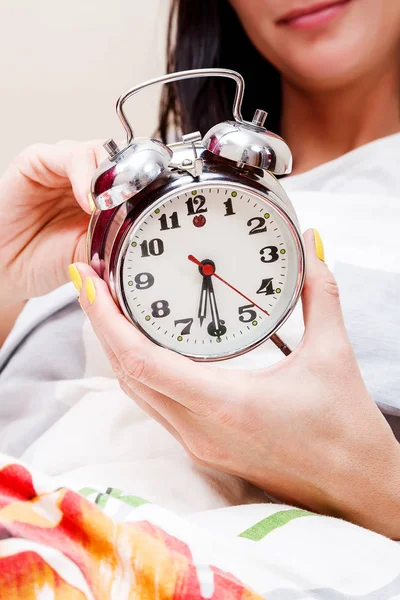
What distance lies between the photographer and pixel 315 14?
1.18m

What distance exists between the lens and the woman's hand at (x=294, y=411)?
67 centimetres

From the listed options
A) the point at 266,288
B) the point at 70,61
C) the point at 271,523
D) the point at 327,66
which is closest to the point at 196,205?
the point at 266,288

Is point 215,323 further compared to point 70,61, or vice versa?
point 70,61

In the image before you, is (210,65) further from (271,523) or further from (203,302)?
(271,523)

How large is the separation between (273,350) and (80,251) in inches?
14.0

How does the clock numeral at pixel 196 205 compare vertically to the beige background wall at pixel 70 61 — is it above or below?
below

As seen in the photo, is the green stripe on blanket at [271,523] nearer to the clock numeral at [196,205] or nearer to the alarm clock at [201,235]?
the alarm clock at [201,235]

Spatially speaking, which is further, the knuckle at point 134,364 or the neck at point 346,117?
the neck at point 346,117

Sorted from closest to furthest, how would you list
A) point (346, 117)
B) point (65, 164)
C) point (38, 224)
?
point (65, 164) → point (38, 224) → point (346, 117)

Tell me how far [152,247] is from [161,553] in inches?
12.6

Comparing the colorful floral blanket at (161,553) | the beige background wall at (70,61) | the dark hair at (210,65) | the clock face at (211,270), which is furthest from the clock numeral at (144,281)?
the beige background wall at (70,61)

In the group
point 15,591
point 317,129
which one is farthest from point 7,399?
point 317,129

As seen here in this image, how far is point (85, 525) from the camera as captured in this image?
60 centimetres

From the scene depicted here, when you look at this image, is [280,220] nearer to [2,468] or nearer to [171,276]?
[171,276]
